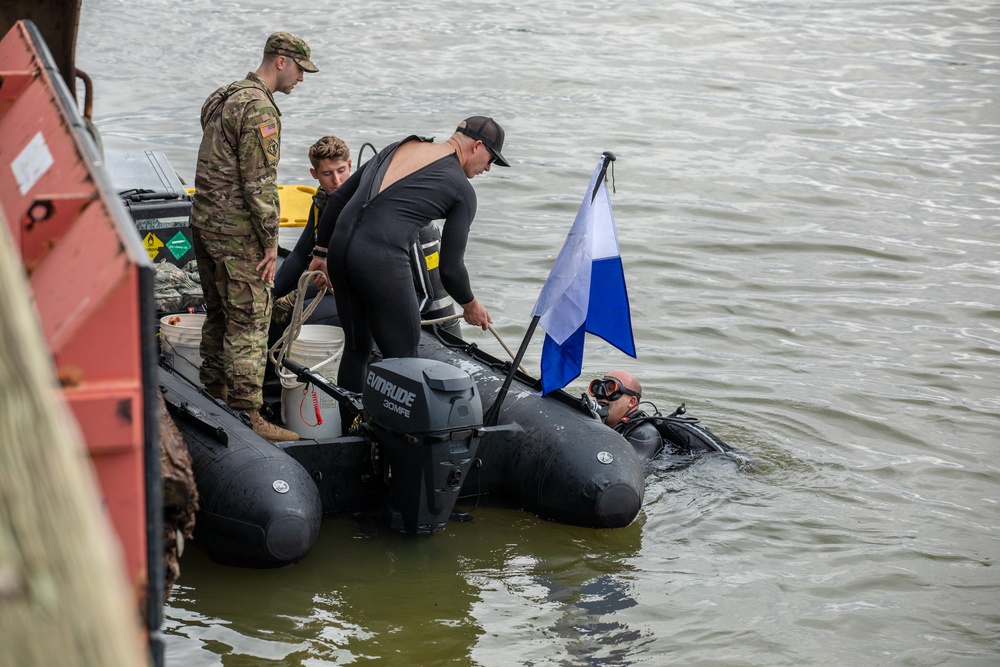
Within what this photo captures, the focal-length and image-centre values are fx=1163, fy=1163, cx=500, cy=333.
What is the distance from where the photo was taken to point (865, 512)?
5.87m

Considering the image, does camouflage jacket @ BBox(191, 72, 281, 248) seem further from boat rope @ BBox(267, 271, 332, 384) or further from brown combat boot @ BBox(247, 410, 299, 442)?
brown combat boot @ BBox(247, 410, 299, 442)

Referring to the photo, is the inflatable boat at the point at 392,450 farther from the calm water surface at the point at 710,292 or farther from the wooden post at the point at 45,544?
the wooden post at the point at 45,544

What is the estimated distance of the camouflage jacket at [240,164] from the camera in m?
4.80

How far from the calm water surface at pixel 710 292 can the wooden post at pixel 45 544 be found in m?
3.33

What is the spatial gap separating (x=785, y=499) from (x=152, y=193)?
362cm

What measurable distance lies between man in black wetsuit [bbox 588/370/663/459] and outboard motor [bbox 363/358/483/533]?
135 cm

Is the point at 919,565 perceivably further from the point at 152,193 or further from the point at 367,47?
the point at 367,47

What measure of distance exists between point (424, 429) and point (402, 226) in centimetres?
97

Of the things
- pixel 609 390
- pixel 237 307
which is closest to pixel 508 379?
pixel 609 390

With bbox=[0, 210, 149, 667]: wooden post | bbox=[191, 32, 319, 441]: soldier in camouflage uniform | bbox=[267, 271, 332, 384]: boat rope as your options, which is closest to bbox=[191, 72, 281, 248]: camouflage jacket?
bbox=[191, 32, 319, 441]: soldier in camouflage uniform

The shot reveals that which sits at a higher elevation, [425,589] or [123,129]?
[123,129]

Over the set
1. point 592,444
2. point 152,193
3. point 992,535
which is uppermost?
point 152,193

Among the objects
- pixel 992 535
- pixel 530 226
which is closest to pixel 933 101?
pixel 530 226

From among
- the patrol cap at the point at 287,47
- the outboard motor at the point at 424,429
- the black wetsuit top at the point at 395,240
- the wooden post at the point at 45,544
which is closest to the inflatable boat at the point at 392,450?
the outboard motor at the point at 424,429
